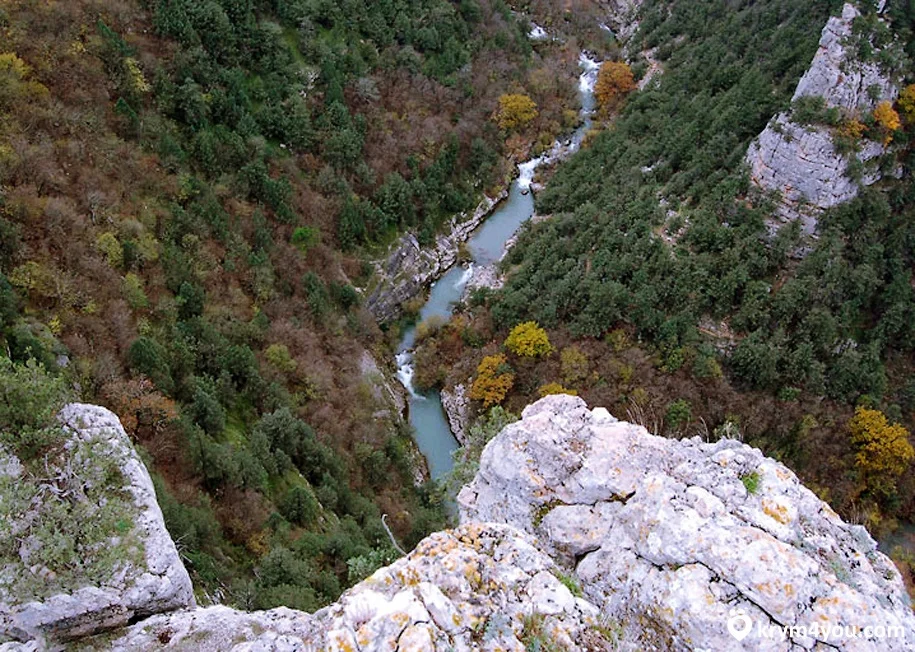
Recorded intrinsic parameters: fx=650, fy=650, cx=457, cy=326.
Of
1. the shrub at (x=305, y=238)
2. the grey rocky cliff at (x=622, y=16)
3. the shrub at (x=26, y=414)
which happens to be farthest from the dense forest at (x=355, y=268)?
the grey rocky cliff at (x=622, y=16)

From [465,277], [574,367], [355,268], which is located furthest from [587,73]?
[574,367]

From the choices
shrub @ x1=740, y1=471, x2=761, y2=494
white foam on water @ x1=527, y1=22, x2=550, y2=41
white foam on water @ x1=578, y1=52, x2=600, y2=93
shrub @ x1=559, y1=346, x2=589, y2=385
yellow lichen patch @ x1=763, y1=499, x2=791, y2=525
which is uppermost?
yellow lichen patch @ x1=763, y1=499, x2=791, y2=525

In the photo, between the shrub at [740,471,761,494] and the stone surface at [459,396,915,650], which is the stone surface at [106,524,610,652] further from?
the shrub at [740,471,761,494]

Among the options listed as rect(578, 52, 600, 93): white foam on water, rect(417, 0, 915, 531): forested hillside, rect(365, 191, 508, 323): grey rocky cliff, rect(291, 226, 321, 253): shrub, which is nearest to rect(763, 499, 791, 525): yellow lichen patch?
rect(417, 0, 915, 531): forested hillside

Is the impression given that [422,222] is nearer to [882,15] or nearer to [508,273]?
Answer: [508,273]

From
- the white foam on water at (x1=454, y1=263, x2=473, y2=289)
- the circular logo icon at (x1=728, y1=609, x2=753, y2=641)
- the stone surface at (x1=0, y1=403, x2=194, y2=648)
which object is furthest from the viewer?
the white foam on water at (x1=454, y1=263, x2=473, y2=289)

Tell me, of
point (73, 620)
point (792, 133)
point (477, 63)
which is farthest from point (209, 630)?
point (477, 63)
